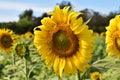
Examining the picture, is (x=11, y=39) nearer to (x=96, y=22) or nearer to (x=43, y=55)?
(x=43, y=55)

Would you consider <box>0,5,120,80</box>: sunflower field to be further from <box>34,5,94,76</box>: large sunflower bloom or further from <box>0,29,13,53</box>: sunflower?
<box>0,29,13,53</box>: sunflower

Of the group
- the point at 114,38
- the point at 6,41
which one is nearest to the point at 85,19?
the point at 6,41

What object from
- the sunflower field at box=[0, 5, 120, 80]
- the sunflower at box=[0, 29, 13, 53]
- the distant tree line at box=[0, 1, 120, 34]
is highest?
the distant tree line at box=[0, 1, 120, 34]

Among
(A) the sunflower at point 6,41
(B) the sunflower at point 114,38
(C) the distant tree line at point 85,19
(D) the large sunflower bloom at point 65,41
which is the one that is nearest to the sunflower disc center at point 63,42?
(D) the large sunflower bloom at point 65,41

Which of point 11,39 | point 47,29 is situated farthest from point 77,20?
point 11,39

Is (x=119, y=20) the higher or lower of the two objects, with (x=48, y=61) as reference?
higher

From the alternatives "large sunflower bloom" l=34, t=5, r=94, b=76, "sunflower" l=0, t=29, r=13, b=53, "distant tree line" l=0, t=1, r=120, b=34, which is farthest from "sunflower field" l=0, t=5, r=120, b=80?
"distant tree line" l=0, t=1, r=120, b=34

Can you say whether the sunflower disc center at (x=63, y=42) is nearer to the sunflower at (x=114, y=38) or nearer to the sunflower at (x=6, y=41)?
the sunflower at (x=114, y=38)
